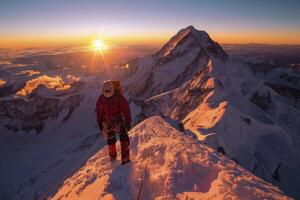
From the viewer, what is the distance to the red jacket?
31.9ft

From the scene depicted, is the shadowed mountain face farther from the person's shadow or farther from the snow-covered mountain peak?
the person's shadow

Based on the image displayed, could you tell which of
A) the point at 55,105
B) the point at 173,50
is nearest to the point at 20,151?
the point at 55,105

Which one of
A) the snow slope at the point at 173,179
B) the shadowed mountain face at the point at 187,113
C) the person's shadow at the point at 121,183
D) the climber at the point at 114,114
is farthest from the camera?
the shadowed mountain face at the point at 187,113

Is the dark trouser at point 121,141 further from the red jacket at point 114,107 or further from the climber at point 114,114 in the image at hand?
the red jacket at point 114,107

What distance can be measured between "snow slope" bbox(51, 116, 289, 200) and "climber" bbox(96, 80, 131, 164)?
0.89 meters

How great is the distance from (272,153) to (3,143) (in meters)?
141

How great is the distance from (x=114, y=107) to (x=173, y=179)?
3.63 m

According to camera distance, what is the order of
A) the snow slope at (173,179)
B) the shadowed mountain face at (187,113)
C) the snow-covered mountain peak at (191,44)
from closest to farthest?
the snow slope at (173,179) < the shadowed mountain face at (187,113) < the snow-covered mountain peak at (191,44)

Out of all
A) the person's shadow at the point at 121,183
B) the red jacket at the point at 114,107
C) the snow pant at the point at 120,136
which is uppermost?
the red jacket at the point at 114,107

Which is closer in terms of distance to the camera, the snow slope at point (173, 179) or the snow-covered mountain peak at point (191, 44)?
the snow slope at point (173, 179)

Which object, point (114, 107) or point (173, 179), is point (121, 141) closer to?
point (114, 107)

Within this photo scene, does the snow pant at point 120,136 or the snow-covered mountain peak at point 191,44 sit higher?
the snow pant at point 120,136

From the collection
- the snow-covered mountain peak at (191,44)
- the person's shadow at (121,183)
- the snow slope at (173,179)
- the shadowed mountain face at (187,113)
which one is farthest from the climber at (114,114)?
the snow-covered mountain peak at (191,44)

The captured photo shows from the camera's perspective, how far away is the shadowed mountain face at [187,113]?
103 feet
